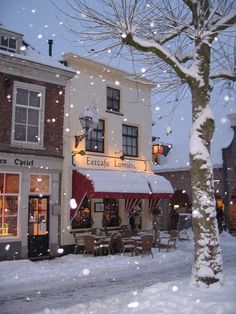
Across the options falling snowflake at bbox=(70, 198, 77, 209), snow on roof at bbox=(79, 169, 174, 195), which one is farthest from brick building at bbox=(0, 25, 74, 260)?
snow on roof at bbox=(79, 169, 174, 195)

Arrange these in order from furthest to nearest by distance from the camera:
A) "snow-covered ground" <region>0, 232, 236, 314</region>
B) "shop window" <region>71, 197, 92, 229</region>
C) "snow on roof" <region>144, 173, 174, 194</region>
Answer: "snow on roof" <region>144, 173, 174, 194</region> < "shop window" <region>71, 197, 92, 229</region> < "snow-covered ground" <region>0, 232, 236, 314</region>

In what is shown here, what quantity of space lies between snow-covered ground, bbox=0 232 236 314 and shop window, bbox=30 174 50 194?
2.72 metres

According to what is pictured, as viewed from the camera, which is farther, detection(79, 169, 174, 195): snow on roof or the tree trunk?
detection(79, 169, 174, 195): snow on roof

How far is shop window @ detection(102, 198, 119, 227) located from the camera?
739 inches

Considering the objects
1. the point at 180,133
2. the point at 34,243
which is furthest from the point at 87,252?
the point at 180,133

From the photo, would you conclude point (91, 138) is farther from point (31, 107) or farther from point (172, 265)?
point (172, 265)

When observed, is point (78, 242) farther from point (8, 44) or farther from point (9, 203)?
point (8, 44)

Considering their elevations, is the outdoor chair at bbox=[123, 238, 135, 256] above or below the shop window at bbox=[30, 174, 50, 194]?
below

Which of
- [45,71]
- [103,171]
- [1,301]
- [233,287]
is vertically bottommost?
[1,301]

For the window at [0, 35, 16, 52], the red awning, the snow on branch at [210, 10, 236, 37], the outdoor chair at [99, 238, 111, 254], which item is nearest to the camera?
the snow on branch at [210, 10, 236, 37]

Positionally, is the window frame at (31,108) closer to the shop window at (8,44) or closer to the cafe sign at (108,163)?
the shop window at (8,44)

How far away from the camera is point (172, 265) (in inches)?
555

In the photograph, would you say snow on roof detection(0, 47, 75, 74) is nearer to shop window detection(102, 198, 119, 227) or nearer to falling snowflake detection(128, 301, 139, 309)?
shop window detection(102, 198, 119, 227)

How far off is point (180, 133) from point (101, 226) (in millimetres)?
15906
